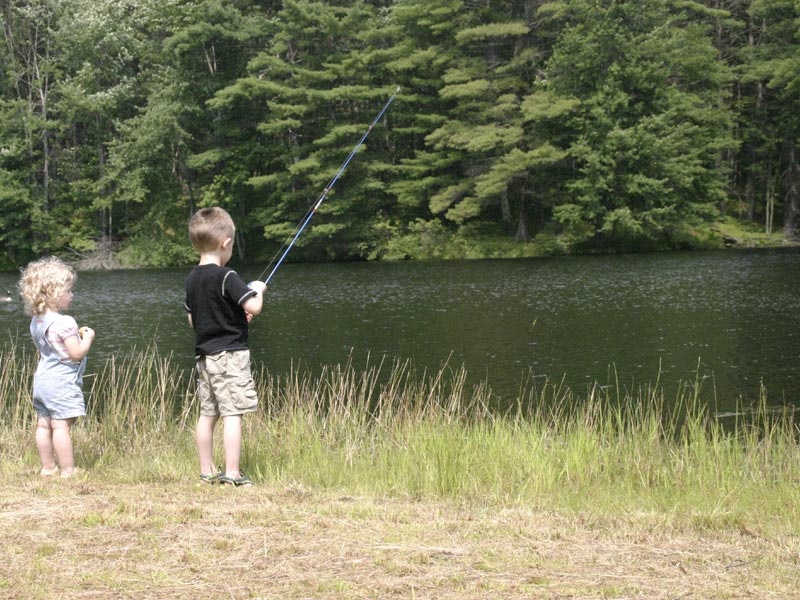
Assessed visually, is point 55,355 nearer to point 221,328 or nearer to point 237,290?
point 221,328

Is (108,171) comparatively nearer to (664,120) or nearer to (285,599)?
(664,120)

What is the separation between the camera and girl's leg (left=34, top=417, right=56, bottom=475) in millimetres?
5289

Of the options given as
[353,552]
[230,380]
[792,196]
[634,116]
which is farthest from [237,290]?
[792,196]

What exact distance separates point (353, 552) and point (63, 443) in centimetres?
235

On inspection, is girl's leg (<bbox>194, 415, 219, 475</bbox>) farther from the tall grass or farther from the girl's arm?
the girl's arm

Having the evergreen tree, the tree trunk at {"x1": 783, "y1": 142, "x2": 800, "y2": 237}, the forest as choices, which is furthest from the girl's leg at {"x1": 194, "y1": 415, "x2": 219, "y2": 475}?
the tree trunk at {"x1": 783, "y1": 142, "x2": 800, "y2": 237}

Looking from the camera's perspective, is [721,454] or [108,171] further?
[108,171]

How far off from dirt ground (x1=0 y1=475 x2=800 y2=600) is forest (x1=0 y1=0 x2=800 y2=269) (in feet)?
102

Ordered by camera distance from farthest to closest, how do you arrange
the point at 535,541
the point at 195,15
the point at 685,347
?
the point at 195,15
the point at 685,347
the point at 535,541

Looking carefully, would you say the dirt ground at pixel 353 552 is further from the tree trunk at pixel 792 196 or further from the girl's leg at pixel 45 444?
the tree trunk at pixel 792 196

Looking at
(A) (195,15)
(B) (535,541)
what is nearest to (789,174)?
(A) (195,15)

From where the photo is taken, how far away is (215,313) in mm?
4949

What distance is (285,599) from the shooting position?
3.19m

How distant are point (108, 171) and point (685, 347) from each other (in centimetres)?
3295
